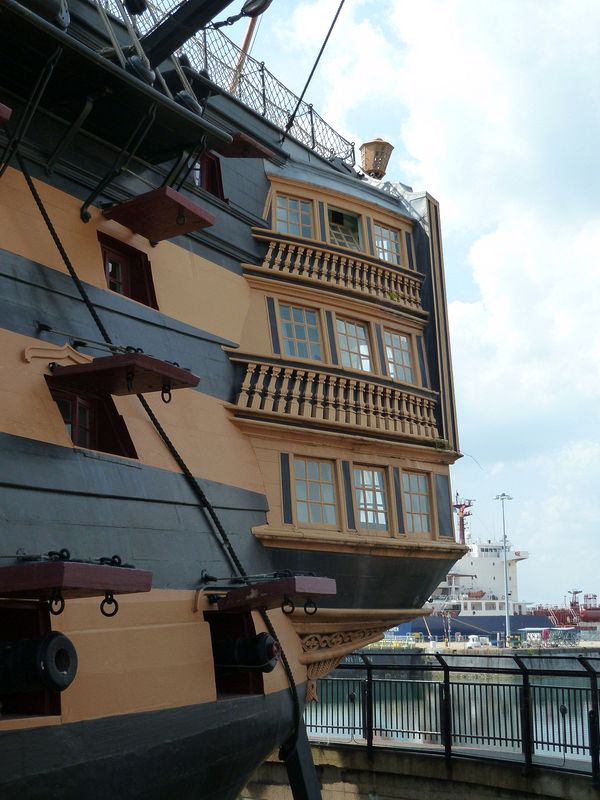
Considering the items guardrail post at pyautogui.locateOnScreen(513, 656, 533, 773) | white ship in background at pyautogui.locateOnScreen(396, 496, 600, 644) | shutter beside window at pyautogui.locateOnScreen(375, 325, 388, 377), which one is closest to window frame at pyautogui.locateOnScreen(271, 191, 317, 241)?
shutter beside window at pyautogui.locateOnScreen(375, 325, 388, 377)

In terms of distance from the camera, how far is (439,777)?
1492cm

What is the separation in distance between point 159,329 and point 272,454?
2274mm

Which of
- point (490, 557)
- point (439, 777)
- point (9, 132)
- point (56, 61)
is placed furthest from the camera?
point (490, 557)

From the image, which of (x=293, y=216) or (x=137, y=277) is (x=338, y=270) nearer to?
(x=293, y=216)

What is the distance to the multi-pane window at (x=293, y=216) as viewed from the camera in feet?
45.7

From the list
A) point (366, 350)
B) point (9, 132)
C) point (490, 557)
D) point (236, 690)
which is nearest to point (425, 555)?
point (366, 350)

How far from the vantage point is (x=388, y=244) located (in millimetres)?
15297

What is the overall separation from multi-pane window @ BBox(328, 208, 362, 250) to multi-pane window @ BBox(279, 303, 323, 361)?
1.88 meters

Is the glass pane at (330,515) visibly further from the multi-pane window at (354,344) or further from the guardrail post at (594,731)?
the guardrail post at (594,731)

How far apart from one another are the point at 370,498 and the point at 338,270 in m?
3.38

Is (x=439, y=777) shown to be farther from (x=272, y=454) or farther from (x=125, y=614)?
(x=125, y=614)

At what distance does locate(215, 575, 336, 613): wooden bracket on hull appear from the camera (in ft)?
32.1

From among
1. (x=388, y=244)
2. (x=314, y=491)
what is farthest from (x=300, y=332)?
(x=388, y=244)

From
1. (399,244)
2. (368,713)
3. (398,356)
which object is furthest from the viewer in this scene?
(368,713)
